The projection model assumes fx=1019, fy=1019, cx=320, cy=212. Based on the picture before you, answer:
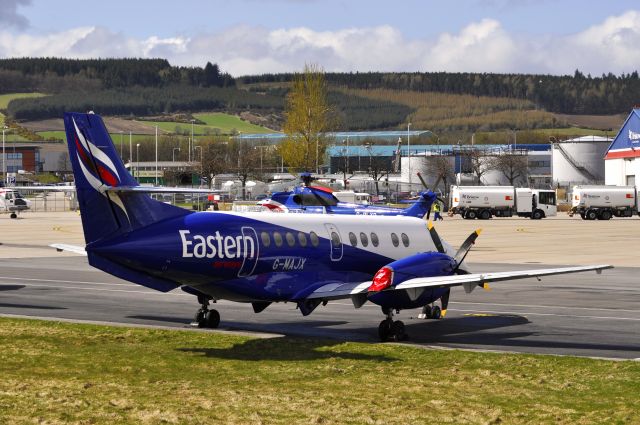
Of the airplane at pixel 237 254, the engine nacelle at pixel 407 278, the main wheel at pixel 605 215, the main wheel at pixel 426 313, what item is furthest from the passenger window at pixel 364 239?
the main wheel at pixel 605 215

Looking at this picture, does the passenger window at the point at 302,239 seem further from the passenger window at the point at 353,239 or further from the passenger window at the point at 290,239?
the passenger window at the point at 353,239

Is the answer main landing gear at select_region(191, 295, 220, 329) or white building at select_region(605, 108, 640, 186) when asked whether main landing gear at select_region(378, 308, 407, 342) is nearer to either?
main landing gear at select_region(191, 295, 220, 329)

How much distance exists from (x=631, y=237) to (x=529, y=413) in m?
62.2

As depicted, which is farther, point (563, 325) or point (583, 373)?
point (563, 325)

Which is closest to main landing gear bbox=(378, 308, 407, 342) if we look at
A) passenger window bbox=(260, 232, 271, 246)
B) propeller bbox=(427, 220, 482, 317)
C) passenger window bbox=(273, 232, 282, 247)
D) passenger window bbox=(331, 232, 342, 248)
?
propeller bbox=(427, 220, 482, 317)

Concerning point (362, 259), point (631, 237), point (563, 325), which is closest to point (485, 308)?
point (563, 325)

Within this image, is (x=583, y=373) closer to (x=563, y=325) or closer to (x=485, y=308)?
(x=563, y=325)

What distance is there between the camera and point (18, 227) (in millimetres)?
88812

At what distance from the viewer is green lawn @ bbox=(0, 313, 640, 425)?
642 inches

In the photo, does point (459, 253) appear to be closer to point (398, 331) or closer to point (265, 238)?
point (398, 331)

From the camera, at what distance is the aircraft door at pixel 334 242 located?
87.5ft

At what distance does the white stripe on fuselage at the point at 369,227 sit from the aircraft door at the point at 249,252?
2.03 feet

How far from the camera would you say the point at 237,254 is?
24.1 m

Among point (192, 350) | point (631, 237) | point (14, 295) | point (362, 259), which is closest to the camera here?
point (192, 350)
